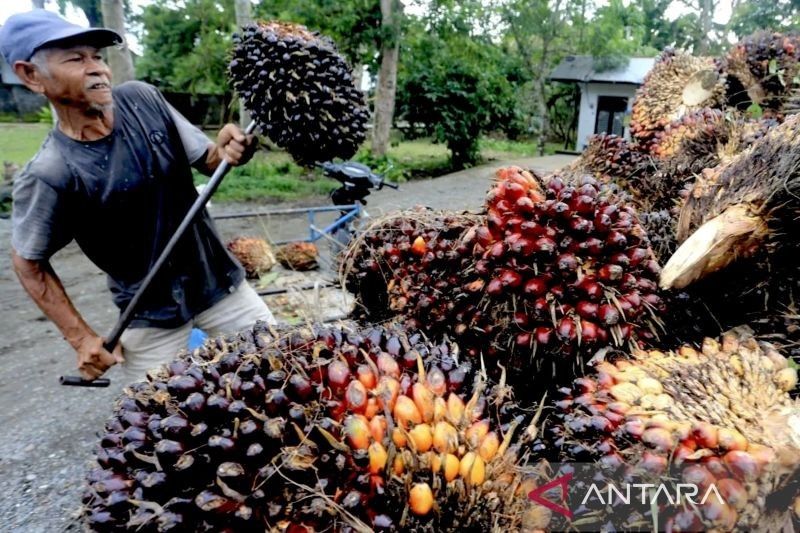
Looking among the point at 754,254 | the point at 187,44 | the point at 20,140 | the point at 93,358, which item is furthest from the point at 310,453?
the point at 20,140

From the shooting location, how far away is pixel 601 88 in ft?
64.4

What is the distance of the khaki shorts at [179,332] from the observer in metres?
2.52

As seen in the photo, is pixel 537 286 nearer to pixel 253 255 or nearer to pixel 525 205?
pixel 525 205

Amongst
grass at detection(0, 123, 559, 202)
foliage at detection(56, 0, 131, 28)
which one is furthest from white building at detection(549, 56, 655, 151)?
foliage at detection(56, 0, 131, 28)

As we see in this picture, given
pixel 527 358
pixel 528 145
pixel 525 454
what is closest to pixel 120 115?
pixel 527 358

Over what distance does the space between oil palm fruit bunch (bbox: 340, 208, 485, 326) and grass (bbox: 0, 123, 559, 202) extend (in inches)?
391

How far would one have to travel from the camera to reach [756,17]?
23.9 meters

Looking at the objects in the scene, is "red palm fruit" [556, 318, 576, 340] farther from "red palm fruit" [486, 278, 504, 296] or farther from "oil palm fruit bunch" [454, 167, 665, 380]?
"red palm fruit" [486, 278, 504, 296]

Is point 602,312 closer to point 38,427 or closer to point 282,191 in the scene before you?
point 38,427

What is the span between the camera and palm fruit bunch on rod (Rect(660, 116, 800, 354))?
3.71 ft

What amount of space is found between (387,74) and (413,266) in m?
12.3

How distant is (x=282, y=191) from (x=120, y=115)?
975 centimetres

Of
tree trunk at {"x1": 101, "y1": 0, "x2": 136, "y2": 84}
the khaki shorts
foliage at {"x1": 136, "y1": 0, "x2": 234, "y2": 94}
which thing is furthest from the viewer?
foliage at {"x1": 136, "y1": 0, "x2": 234, "y2": 94}

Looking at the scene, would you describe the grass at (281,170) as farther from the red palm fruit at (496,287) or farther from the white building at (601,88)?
the red palm fruit at (496,287)
